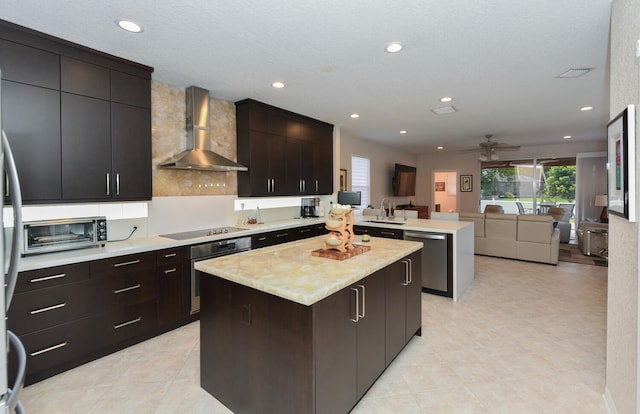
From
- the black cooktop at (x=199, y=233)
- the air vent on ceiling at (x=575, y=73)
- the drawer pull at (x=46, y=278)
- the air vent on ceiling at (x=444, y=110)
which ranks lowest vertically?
the drawer pull at (x=46, y=278)

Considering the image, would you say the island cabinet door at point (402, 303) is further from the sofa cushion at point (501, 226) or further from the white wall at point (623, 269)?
the sofa cushion at point (501, 226)

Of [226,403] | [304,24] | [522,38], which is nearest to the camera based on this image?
[226,403]

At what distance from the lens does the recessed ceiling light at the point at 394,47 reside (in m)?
2.66

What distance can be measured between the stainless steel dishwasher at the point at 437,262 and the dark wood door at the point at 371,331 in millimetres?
1957

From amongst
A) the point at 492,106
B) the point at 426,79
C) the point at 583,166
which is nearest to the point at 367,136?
the point at 492,106

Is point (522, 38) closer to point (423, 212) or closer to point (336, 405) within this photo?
point (336, 405)

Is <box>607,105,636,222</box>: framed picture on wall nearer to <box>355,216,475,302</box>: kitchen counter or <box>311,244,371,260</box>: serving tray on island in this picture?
<box>311,244,371,260</box>: serving tray on island

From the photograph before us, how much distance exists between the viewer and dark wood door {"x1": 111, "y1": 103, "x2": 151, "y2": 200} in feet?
9.81

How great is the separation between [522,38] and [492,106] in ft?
7.24

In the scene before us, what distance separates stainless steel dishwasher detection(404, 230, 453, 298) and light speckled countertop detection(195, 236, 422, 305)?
1558 mm

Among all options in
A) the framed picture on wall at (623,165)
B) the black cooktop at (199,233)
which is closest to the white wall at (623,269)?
the framed picture on wall at (623,165)

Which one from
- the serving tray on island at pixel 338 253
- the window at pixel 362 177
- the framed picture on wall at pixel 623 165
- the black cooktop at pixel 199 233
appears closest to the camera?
the framed picture on wall at pixel 623 165

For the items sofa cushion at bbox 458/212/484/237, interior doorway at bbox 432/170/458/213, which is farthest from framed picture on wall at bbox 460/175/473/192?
sofa cushion at bbox 458/212/484/237

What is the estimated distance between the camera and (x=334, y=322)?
5.78 ft
